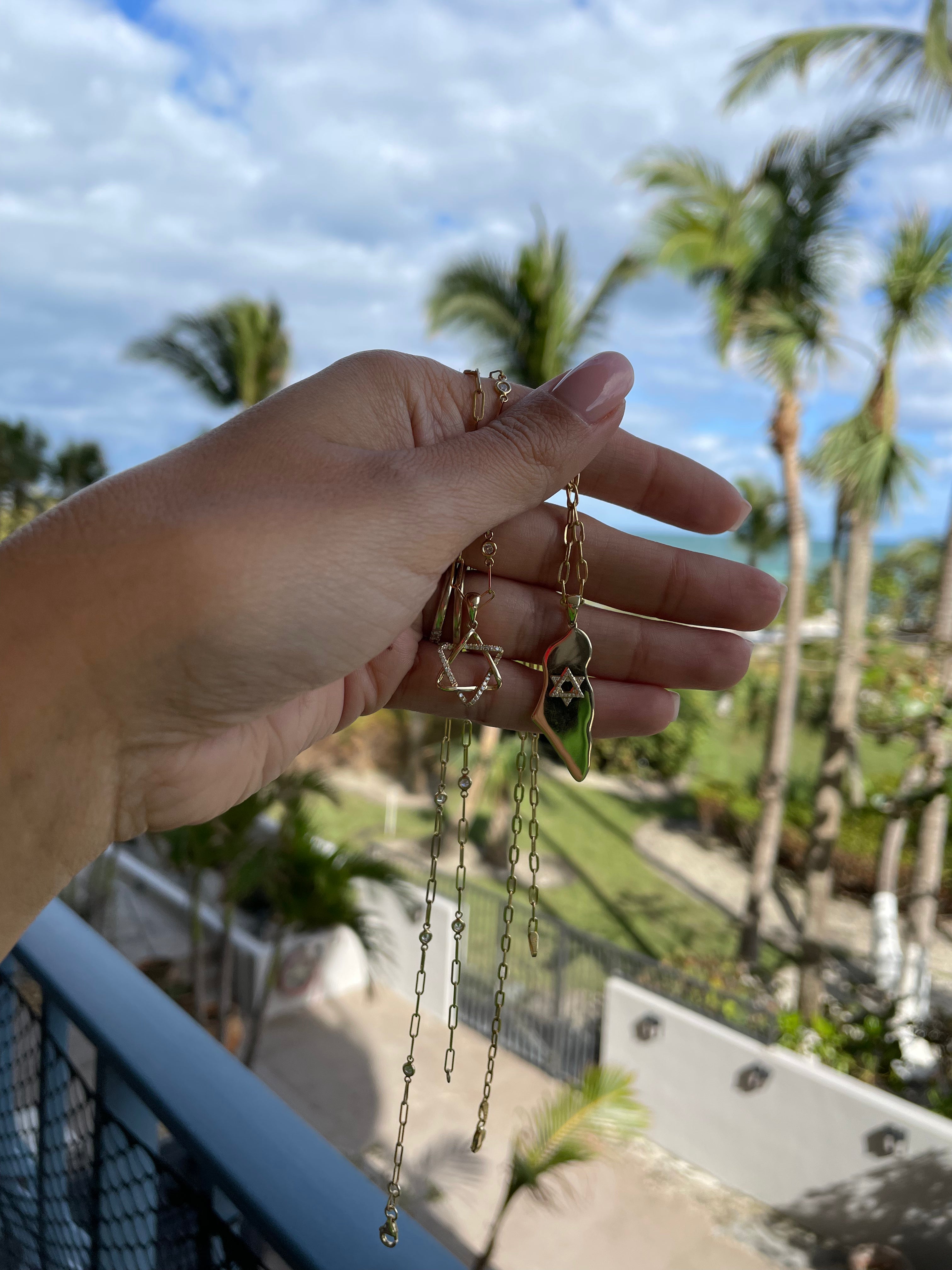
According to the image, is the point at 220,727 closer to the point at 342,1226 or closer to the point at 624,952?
the point at 342,1226

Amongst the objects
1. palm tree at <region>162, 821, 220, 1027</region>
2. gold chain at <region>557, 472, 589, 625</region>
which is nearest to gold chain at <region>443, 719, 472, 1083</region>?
gold chain at <region>557, 472, 589, 625</region>

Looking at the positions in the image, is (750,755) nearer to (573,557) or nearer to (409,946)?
(409,946)

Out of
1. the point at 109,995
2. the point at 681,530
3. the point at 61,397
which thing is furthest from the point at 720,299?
the point at 61,397

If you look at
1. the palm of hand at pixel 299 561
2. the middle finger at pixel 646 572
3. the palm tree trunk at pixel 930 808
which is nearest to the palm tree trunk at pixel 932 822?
the palm tree trunk at pixel 930 808

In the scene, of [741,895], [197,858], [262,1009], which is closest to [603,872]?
[741,895]

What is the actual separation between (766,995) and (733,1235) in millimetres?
2531

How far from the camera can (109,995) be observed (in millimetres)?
1199

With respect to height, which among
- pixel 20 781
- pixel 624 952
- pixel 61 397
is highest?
pixel 61 397

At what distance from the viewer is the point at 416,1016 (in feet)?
3.54

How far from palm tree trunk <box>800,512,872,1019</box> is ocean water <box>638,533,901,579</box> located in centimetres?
50

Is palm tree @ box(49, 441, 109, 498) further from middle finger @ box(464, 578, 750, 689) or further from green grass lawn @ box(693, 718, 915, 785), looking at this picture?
→ middle finger @ box(464, 578, 750, 689)

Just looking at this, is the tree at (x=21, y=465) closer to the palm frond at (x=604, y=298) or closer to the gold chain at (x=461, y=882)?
the palm frond at (x=604, y=298)

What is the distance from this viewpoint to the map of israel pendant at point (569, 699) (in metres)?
1.18

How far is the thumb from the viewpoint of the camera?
3.33 feet
